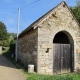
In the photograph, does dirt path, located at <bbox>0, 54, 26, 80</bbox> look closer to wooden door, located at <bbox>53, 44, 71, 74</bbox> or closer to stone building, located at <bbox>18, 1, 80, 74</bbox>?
stone building, located at <bbox>18, 1, 80, 74</bbox>

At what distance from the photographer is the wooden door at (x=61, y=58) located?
37.2 feet

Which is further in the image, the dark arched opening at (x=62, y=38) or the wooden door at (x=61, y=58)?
the dark arched opening at (x=62, y=38)

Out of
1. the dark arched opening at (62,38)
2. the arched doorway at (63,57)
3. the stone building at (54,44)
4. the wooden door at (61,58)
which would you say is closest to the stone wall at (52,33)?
the stone building at (54,44)

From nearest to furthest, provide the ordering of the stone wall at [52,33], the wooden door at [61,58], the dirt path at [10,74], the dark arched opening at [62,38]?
1. the dirt path at [10,74]
2. the stone wall at [52,33]
3. the wooden door at [61,58]
4. the dark arched opening at [62,38]

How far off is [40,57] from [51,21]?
282cm

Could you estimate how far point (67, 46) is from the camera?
12.0 meters

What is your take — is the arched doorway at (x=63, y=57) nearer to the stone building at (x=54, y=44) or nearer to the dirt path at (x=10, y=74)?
the stone building at (x=54, y=44)

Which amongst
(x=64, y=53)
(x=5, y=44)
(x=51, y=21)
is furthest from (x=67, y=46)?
(x=5, y=44)

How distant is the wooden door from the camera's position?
1134 centimetres

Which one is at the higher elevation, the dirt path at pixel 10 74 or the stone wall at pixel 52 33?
the stone wall at pixel 52 33

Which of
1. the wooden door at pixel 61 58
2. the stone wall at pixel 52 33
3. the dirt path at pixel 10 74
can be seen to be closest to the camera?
the dirt path at pixel 10 74

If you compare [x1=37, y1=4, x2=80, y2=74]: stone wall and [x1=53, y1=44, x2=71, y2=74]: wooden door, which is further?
[x1=53, y1=44, x2=71, y2=74]: wooden door

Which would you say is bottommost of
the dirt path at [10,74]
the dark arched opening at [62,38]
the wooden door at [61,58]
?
the dirt path at [10,74]

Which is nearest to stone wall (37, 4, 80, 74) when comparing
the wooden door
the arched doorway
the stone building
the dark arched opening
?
the stone building
